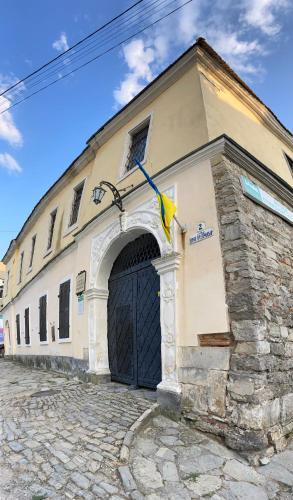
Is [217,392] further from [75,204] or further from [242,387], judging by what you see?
[75,204]

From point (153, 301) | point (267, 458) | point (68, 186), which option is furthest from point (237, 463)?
point (68, 186)

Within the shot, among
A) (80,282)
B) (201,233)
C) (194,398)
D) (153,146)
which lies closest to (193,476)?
(194,398)

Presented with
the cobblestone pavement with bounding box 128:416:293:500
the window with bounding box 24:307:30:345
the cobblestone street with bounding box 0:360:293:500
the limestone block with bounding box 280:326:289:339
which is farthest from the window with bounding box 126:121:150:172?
the window with bounding box 24:307:30:345

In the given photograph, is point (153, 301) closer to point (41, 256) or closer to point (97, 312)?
point (97, 312)

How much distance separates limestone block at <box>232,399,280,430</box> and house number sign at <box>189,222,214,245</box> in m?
2.08

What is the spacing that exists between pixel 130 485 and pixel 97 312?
4300 millimetres

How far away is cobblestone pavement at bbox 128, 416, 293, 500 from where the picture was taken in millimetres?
2658

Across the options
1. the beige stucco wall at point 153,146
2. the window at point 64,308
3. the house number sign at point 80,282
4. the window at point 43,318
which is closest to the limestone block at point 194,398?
the beige stucco wall at point 153,146

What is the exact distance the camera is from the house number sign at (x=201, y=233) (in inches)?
169

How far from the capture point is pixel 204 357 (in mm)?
3984

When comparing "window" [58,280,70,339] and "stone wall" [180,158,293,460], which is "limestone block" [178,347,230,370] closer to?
"stone wall" [180,158,293,460]

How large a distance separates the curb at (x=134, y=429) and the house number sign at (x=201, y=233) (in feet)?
7.62

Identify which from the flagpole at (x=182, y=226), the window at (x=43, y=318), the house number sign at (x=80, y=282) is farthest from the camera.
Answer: the window at (x=43, y=318)

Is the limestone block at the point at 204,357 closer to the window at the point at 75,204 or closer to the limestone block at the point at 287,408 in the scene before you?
the limestone block at the point at 287,408
